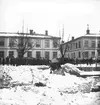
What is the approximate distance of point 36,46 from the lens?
1312 inches

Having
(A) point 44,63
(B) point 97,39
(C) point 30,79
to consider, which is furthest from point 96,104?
(B) point 97,39

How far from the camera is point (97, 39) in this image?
34.5 m

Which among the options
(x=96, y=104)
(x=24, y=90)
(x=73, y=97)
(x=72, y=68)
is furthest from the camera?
(x=72, y=68)

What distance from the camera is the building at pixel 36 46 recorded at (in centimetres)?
3200

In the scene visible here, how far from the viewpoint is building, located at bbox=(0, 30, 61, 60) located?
105 ft

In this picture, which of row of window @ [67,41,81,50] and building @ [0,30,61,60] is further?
row of window @ [67,41,81,50]

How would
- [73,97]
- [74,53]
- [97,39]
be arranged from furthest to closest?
1. [74,53]
2. [97,39]
3. [73,97]

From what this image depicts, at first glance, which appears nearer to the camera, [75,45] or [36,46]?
[36,46]

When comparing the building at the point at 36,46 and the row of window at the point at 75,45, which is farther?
the row of window at the point at 75,45

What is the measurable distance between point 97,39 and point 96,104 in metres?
30.1

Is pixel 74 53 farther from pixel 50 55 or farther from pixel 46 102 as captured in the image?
pixel 46 102

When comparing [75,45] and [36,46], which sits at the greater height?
[75,45]

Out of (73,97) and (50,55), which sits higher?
(50,55)

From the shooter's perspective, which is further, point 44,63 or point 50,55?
point 50,55
